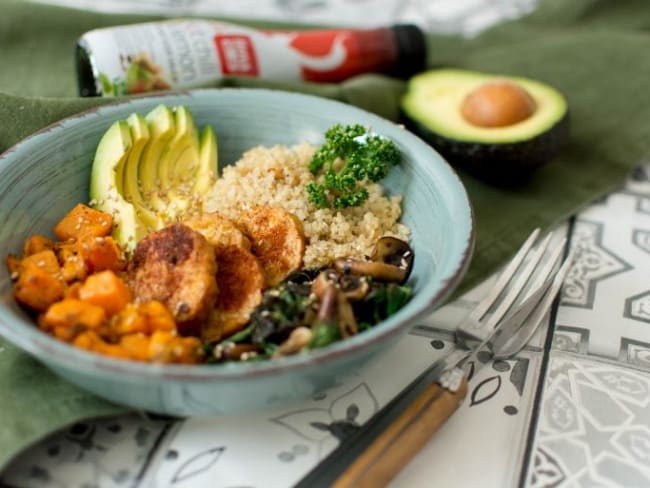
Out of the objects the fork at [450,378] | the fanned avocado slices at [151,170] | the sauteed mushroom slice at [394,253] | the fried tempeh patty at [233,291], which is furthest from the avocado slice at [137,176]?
the fork at [450,378]

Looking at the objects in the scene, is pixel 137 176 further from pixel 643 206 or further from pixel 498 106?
pixel 643 206

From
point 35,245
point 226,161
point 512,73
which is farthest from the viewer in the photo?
point 512,73

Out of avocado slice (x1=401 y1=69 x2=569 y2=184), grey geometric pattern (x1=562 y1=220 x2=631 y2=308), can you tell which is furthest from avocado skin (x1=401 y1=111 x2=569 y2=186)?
grey geometric pattern (x1=562 y1=220 x2=631 y2=308)

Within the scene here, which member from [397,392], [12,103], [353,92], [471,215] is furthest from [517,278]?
[12,103]

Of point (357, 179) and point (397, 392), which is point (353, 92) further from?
point (397, 392)

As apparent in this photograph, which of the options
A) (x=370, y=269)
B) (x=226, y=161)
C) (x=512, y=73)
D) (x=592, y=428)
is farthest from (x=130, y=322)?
(x=512, y=73)

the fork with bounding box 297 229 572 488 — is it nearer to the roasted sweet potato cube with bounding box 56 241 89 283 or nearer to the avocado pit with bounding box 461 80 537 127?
the avocado pit with bounding box 461 80 537 127
